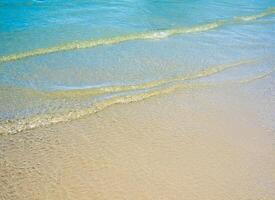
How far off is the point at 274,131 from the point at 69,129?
9.08ft

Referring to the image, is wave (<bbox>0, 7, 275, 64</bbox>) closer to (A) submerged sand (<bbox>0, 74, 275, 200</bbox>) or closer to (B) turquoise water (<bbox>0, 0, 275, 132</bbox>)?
(B) turquoise water (<bbox>0, 0, 275, 132</bbox>)

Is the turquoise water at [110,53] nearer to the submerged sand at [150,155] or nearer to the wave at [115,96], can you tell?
the wave at [115,96]

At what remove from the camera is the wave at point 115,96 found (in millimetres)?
5109

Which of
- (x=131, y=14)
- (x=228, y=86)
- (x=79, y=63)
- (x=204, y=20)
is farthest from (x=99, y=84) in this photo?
(x=204, y=20)

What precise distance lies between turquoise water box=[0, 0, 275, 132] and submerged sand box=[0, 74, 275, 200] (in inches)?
18.3

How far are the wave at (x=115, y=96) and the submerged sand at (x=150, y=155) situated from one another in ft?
0.49

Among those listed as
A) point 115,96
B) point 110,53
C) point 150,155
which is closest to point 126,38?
point 110,53

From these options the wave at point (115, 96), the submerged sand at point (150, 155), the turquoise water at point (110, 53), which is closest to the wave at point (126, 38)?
the turquoise water at point (110, 53)

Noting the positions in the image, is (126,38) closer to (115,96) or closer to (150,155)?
(115,96)

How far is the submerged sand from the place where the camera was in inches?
161

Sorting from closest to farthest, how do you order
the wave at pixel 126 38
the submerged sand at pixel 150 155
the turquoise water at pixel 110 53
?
the submerged sand at pixel 150 155
the turquoise water at pixel 110 53
the wave at pixel 126 38

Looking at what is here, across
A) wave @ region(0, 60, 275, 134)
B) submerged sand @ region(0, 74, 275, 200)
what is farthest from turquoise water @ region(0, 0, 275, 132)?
submerged sand @ region(0, 74, 275, 200)

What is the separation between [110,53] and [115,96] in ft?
7.57

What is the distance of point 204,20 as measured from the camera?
38.6ft
